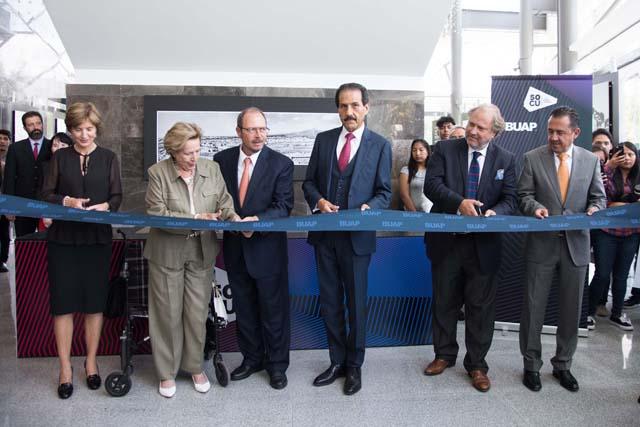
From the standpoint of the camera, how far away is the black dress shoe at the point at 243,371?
331 centimetres

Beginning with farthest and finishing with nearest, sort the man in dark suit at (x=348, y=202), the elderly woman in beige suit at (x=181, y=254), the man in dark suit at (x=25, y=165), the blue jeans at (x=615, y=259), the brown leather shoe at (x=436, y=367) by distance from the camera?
the man in dark suit at (x=25, y=165)
the blue jeans at (x=615, y=259)
the brown leather shoe at (x=436, y=367)
the man in dark suit at (x=348, y=202)
the elderly woman in beige suit at (x=181, y=254)

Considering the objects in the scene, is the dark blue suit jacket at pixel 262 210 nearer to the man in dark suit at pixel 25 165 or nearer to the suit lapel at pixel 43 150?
the suit lapel at pixel 43 150

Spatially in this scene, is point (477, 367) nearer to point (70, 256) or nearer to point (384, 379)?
point (384, 379)

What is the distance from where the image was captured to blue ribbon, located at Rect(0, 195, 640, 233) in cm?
286

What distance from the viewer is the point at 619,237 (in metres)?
4.66

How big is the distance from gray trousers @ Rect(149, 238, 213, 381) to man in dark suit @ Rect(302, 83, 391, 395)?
0.72 m

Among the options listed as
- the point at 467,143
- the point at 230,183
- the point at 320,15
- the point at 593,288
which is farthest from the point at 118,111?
the point at 593,288

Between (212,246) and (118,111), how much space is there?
3.82 metres

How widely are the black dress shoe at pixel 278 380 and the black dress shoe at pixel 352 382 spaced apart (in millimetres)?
383

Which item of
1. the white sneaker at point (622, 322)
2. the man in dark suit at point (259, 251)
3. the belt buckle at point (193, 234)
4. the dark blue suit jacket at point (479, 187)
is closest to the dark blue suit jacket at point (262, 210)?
the man in dark suit at point (259, 251)

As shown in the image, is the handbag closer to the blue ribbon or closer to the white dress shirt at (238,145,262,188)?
the blue ribbon

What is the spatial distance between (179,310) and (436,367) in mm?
1703

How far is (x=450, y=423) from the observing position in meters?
2.77

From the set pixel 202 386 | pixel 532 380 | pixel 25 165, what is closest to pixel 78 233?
pixel 202 386
